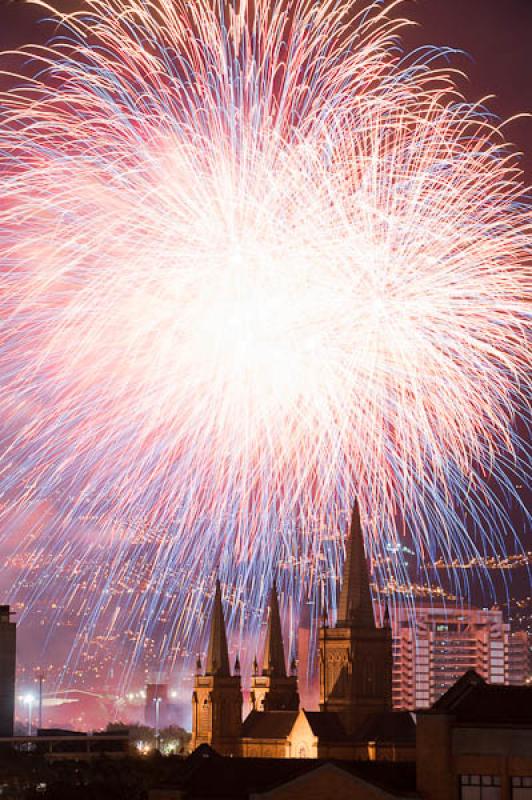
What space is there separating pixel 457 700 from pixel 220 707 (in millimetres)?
96760

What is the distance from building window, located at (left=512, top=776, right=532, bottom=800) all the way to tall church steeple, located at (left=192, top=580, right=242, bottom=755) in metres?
97.9

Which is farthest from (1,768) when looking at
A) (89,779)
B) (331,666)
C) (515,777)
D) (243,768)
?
(515,777)

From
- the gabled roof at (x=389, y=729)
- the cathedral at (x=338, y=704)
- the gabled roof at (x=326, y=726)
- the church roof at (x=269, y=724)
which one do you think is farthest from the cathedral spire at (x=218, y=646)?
the gabled roof at (x=389, y=729)

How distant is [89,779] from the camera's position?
13100 cm

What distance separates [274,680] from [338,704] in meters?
28.4

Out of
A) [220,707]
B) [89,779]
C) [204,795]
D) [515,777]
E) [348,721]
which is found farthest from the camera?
[220,707]

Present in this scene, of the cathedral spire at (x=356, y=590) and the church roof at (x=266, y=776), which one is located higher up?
the cathedral spire at (x=356, y=590)

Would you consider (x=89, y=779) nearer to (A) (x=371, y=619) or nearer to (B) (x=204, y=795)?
(A) (x=371, y=619)

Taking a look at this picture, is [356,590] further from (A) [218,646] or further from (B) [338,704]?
(A) [218,646]

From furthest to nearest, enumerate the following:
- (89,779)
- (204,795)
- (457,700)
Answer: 1. (89,779)
2. (204,795)
3. (457,700)

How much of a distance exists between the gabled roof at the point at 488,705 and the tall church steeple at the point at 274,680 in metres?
104

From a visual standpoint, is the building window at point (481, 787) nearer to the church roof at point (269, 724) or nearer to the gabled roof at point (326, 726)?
the gabled roof at point (326, 726)

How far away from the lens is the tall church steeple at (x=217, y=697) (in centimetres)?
16262

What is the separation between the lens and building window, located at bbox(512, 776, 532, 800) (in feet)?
213
